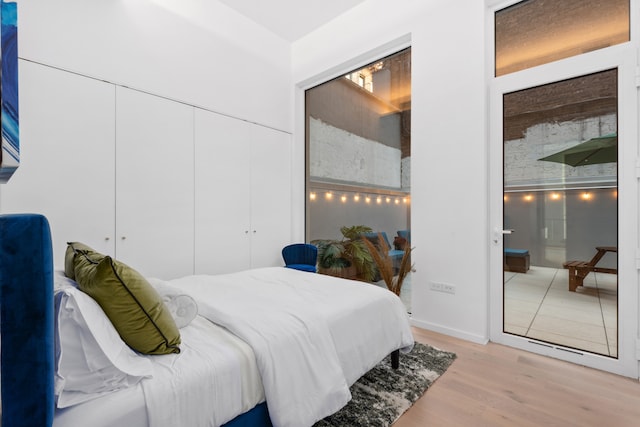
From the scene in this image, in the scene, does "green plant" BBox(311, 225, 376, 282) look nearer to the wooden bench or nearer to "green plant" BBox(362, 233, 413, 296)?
"green plant" BBox(362, 233, 413, 296)

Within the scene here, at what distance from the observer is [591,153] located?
95.7 inches

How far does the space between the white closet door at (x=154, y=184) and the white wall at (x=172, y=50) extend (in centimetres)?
24

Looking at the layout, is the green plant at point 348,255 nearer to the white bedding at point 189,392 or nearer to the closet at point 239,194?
the closet at point 239,194

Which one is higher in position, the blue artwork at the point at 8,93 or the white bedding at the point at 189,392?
the blue artwork at the point at 8,93

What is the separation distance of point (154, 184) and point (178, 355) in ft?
7.09

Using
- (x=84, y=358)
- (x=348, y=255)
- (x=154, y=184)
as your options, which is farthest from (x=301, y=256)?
(x=84, y=358)

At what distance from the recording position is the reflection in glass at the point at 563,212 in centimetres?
236

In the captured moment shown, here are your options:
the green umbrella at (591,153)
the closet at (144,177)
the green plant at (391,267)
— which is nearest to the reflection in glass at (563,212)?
the green umbrella at (591,153)

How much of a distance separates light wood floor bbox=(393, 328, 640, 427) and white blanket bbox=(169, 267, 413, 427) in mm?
401

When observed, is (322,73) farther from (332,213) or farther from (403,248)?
(403,248)

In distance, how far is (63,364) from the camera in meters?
1.04

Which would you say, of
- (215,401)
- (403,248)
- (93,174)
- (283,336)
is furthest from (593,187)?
(93,174)

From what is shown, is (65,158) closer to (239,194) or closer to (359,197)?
(239,194)

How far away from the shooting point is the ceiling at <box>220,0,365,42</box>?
3.64m
